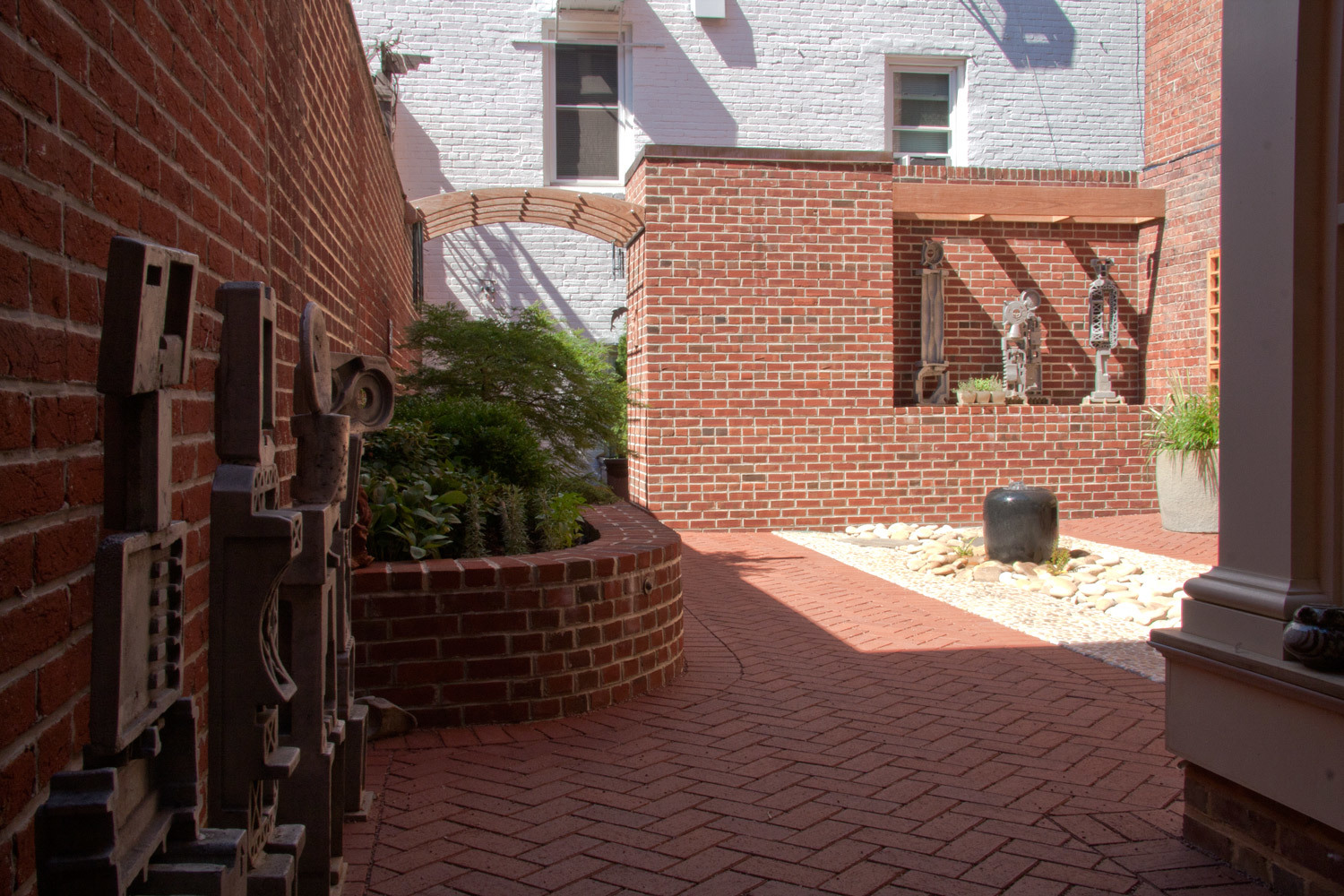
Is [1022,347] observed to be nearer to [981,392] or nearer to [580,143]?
[981,392]

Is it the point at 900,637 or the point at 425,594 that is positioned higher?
the point at 425,594

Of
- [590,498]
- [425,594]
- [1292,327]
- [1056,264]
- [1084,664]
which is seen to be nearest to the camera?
[1292,327]

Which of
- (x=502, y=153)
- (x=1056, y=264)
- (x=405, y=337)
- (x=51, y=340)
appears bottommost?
(x=51, y=340)

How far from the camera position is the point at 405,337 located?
10.5m

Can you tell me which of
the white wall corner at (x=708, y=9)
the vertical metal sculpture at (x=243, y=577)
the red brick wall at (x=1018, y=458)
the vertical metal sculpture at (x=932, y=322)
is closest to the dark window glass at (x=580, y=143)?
the white wall corner at (x=708, y=9)

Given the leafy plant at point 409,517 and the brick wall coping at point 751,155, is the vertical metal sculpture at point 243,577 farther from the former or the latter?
the brick wall coping at point 751,155

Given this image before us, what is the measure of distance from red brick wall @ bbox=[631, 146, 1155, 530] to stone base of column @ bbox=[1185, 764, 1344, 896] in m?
7.04

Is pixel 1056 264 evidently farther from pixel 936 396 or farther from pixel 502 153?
pixel 502 153

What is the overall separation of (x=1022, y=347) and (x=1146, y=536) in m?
2.50

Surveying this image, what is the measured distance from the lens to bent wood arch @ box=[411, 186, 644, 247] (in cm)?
1032

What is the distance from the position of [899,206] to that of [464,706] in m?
7.97

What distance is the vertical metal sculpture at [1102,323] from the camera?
11086 millimetres

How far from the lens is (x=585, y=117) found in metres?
13.9

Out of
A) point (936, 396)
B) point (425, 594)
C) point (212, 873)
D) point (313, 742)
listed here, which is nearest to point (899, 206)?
point (936, 396)
